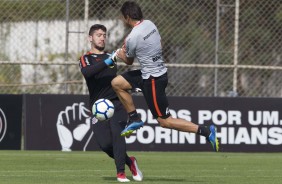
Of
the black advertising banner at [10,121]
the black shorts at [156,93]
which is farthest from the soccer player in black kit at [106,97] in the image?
the black advertising banner at [10,121]

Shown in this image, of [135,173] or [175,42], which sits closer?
[135,173]

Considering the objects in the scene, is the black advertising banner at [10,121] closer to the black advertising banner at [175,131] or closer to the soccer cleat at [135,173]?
the black advertising banner at [175,131]

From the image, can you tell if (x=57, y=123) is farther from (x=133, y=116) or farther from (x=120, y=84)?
(x=120, y=84)

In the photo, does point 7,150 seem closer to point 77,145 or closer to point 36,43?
point 77,145

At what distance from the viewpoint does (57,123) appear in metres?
18.5

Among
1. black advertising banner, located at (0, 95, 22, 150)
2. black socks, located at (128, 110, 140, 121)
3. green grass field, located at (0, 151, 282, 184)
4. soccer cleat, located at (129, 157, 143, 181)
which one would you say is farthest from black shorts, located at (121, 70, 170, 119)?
black advertising banner, located at (0, 95, 22, 150)

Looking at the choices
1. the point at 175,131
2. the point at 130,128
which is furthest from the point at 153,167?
the point at 175,131

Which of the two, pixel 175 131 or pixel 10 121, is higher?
pixel 10 121

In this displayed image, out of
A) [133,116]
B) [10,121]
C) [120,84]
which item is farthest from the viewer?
[10,121]

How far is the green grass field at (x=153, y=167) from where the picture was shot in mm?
12539

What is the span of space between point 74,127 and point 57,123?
33 centimetres

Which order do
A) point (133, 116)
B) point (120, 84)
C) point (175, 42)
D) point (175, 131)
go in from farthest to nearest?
point (175, 42) → point (175, 131) → point (133, 116) → point (120, 84)

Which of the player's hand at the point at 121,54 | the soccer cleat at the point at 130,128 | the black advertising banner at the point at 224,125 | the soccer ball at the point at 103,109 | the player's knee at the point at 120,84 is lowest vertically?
the black advertising banner at the point at 224,125

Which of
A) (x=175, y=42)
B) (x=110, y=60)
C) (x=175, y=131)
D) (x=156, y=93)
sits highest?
(x=110, y=60)
